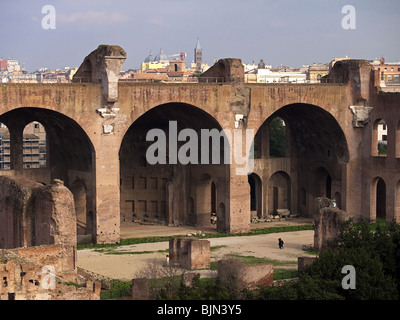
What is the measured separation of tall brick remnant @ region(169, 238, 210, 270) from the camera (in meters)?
31.9

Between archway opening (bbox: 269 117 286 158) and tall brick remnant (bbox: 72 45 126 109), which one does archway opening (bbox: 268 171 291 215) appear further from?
tall brick remnant (bbox: 72 45 126 109)

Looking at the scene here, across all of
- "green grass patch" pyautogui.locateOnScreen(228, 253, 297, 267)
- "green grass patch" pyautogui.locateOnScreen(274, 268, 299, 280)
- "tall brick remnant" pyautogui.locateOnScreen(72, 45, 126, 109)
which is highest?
"tall brick remnant" pyautogui.locateOnScreen(72, 45, 126, 109)

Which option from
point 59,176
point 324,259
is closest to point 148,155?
point 59,176

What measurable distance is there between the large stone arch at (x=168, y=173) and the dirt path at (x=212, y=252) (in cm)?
317

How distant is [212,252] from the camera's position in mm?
35281

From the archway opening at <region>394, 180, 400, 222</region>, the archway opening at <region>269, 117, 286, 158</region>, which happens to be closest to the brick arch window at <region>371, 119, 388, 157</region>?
the archway opening at <region>394, 180, 400, 222</region>

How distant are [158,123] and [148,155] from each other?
2163mm

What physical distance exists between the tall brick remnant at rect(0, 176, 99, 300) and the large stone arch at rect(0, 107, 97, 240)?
444cm

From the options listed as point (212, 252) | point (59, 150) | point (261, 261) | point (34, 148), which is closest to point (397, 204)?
point (261, 261)

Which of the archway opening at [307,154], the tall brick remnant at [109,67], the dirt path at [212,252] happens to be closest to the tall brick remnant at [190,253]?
the dirt path at [212,252]

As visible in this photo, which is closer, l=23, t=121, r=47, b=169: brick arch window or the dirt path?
the dirt path

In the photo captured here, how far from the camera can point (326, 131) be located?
145 feet

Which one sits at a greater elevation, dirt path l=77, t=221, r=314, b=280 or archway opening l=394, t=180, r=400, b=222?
archway opening l=394, t=180, r=400, b=222

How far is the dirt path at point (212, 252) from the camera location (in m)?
32.0
